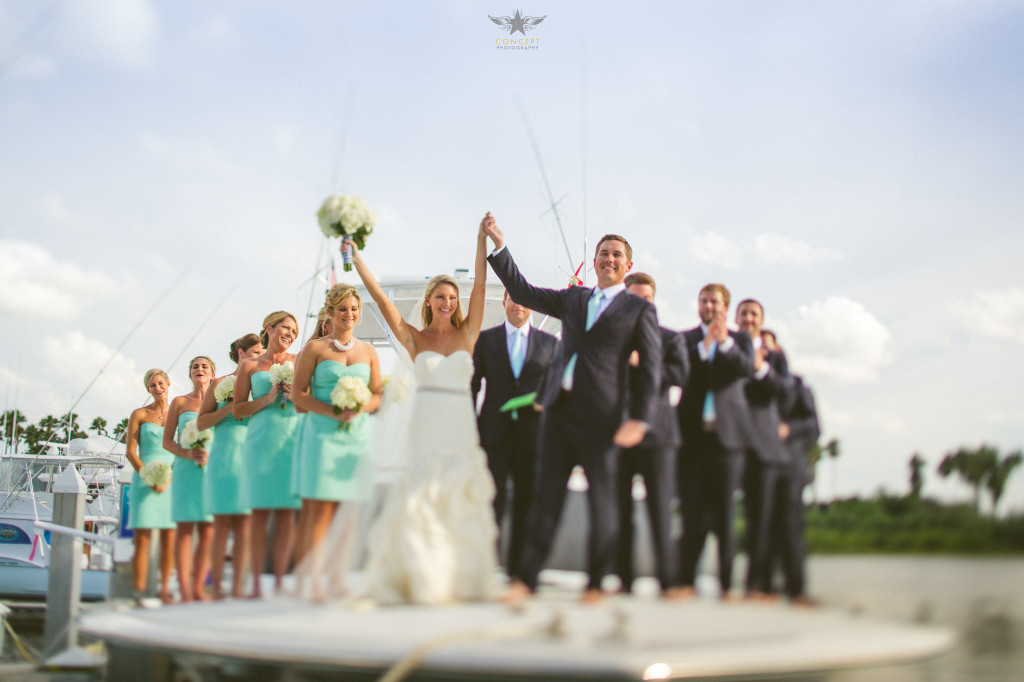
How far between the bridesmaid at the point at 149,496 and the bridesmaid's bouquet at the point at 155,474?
0.05 meters

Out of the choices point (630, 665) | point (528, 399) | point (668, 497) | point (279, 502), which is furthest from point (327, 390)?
point (630, 665)

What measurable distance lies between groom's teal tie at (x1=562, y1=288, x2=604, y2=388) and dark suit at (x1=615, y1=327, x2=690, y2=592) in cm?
43

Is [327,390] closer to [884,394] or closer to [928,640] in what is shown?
[884,394]

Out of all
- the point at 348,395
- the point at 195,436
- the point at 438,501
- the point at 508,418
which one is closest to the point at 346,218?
the point at 348,395

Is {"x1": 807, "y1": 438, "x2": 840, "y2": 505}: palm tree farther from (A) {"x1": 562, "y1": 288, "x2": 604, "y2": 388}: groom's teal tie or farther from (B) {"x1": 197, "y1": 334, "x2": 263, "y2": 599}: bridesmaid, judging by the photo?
(B) {"x1": 197, "y1": 334, "x2": 263, "y2": 599}: bridesmaid

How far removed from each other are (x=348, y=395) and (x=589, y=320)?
1.58 m

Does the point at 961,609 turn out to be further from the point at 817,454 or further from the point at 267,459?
the point at 267,459

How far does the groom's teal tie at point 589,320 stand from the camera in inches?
176

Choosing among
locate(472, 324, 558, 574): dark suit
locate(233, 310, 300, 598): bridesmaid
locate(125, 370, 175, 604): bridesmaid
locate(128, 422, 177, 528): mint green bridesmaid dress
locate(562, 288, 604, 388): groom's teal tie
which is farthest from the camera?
locate(128, 422, 177, 528): mint green bridesmaid dress

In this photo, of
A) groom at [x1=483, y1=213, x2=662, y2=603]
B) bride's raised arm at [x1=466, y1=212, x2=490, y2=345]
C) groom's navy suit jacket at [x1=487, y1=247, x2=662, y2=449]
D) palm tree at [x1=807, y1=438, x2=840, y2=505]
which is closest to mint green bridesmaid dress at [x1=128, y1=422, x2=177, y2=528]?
bride's raised arm at [x1=466, y1=212, x2=490, y2=345]

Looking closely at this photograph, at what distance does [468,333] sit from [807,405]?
208 cm

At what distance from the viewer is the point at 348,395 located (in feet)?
17.0

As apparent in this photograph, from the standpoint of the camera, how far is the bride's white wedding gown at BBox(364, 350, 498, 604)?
4262 millimetres

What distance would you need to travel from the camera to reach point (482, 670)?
11.3ft
